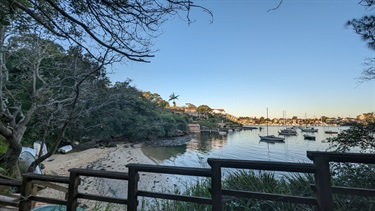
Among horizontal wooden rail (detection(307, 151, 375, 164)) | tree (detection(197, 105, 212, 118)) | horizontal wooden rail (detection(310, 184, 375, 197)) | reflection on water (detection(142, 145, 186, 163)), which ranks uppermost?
tree (detection(197, 105, 212, 118))

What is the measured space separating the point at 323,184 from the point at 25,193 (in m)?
2.54

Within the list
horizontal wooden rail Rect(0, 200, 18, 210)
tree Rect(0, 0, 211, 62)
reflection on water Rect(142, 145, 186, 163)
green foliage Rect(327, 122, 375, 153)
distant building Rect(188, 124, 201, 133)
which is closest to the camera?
tree Rect(0, 0, 211, 62)

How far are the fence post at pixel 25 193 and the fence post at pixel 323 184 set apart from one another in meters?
2.48

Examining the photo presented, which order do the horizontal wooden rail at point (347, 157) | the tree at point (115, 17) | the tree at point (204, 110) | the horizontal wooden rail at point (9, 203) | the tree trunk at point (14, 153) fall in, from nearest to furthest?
1. the horizontal wooden rail at point (347, 157)
2. the tree at point (115, 17)
3. the horizontal wooden rail at point (9, 203)
4. the tree trunk at point (14, 153)
5. the tree at point (204, 110)

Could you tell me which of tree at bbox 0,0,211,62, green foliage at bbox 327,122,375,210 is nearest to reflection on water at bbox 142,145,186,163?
green foliage at bbox 327,122,375,210

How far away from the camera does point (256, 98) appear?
74.2 feet

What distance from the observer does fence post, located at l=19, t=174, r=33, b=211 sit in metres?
1.87

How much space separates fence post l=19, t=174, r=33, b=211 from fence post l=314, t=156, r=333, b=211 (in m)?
2.48

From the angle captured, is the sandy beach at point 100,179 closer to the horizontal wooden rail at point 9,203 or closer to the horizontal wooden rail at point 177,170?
the horizontal wooden rail at point 9,203

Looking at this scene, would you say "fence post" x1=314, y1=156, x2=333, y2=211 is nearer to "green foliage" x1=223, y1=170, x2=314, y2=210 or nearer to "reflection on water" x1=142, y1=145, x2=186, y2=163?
"green foliage" x1=223, y1=170, x2=314, y2=210

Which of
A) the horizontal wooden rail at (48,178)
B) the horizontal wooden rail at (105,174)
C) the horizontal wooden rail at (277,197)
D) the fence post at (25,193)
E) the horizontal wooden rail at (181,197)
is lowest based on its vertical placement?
the fence post at (25,193)

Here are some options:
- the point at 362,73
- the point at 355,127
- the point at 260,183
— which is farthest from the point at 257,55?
the point at 260,183

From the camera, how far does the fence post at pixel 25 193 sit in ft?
6.14

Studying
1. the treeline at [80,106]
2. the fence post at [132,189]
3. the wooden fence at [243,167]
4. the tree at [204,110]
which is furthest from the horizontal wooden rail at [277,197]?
the tree at [204,110]
